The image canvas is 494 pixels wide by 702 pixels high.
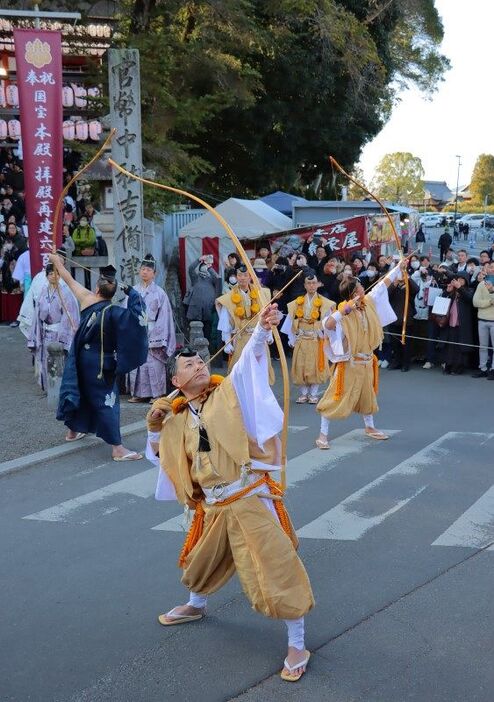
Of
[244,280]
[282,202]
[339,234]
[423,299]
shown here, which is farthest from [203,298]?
[282,202]

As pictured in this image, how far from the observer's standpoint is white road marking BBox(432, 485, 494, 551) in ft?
18.4

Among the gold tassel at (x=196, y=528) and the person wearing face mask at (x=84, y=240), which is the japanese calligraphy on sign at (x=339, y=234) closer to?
the person wearing face mask at (x=84, y=240)

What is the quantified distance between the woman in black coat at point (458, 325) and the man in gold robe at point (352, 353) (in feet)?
14.5

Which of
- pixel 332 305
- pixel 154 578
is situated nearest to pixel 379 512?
pixel 154 578

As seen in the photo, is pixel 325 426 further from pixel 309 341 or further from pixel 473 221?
pixel 473 221

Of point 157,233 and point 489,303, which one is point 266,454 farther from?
point 157,233

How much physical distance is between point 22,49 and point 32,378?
4382mm

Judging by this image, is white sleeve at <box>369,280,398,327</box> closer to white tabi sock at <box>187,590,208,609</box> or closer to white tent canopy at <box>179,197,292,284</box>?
white tabi sock at <box>187,590,208,609</box>

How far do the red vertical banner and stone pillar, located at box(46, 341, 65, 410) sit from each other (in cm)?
189

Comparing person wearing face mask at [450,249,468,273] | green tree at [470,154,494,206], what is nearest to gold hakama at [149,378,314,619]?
person wearing face mask at [450,249,468,273]

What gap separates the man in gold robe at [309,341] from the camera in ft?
34.2

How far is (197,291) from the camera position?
13172 mm

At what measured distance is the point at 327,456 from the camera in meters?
7.90

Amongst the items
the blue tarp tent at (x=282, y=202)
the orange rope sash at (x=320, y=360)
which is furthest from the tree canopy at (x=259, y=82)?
the orange rope sash at (x=320, y=360)
